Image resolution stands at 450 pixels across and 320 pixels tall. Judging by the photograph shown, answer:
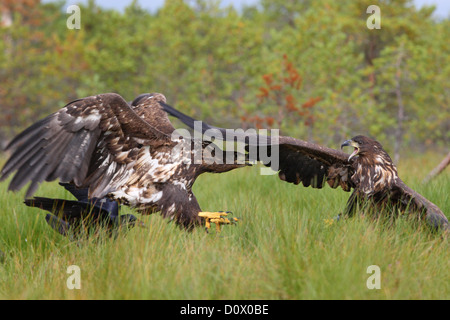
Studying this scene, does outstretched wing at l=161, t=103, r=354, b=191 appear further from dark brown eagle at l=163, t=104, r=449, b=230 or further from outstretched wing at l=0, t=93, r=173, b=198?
outstretched wing at l=0, t=93, r=173, b=198

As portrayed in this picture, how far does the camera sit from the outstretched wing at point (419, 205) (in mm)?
4406

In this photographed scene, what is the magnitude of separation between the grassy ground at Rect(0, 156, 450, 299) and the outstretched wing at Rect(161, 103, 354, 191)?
728 millimetres

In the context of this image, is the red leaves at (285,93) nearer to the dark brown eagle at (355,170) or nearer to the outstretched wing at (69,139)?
the dark brown eagle at (355,170)

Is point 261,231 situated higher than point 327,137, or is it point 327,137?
point 327,137

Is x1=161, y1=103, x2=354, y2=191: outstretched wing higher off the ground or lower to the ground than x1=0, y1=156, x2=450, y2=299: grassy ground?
higher

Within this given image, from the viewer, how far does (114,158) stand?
15.9ft

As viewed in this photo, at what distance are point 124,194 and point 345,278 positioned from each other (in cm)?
254

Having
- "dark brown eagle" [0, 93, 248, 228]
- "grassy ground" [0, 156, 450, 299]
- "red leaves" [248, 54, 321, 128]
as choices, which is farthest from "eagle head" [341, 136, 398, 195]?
"red leaves" [248, 54, 321, 128]

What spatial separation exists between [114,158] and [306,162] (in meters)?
2.18

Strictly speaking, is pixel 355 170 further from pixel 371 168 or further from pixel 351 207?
pixel 351 207

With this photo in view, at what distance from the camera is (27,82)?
19.8 m

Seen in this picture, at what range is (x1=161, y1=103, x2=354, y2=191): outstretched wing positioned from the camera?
5.16 metres
